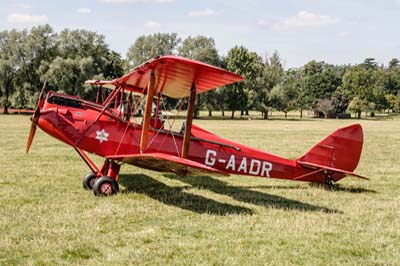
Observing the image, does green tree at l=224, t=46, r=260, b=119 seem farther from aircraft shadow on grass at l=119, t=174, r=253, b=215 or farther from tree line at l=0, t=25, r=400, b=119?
aircraft shadow on grass at l=119, t=174, r=253, b=215

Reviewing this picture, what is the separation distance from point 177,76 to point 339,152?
4.16 m

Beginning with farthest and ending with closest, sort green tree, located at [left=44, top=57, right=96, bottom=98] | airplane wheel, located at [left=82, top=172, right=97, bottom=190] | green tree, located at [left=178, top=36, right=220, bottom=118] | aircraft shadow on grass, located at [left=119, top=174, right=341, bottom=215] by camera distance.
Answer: green tree, located at [left=178, top=36, right=220, bottom=118] → green tree, located at [left=44, top=57, right=96, bottom=98] → airplane wheel, located at [left=82, top=172, right=97, bottom=190] → aircraft shadow on grass, located at [left=119, top=174, right=341, bottom=215]

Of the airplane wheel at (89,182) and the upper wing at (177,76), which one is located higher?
the upper wing at (177,76)

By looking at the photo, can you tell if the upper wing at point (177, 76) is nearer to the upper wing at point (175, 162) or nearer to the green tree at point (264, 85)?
the upper wing at point (175, 162)

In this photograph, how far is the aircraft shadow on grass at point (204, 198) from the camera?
7.76m

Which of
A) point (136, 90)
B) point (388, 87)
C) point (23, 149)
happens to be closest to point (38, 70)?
point (23, 149)

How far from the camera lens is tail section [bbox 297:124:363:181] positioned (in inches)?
369

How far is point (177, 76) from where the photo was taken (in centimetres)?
818

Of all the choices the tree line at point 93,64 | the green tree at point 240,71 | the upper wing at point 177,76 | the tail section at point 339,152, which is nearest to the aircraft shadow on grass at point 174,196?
the upper wing at point 177,76

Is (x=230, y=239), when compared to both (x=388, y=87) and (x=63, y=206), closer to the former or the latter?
(x=63, y=206)

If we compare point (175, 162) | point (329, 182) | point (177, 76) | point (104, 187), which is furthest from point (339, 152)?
point (104, 187)

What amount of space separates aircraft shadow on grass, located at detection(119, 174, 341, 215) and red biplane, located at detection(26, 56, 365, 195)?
1.93 feet

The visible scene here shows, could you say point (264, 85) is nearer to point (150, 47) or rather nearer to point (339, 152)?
point (150, 47)

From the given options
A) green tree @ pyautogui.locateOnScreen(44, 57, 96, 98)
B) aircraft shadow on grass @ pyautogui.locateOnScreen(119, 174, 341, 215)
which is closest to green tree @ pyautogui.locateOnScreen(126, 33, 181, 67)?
green tree @ pyautogui.locateOnScreen(44, 57, 96, 98)
